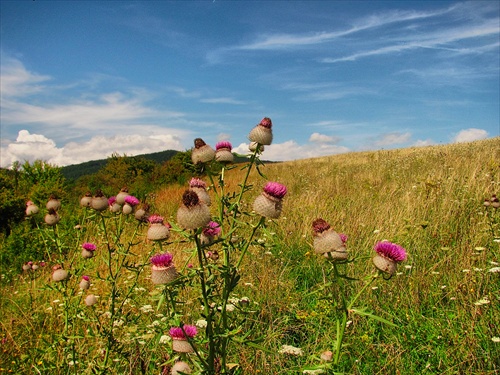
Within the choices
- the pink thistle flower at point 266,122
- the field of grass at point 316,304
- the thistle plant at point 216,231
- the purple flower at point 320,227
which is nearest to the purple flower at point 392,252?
the field of grass at point 316,304

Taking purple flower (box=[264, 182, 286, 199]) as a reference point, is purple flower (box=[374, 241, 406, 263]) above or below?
below

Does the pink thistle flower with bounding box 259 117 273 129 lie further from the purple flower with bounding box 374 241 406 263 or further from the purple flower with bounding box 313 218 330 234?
the purple flower with bounding box 374 241 406 263

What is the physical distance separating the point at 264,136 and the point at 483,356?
2.10 metres

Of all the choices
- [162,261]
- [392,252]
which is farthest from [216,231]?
[392,252]

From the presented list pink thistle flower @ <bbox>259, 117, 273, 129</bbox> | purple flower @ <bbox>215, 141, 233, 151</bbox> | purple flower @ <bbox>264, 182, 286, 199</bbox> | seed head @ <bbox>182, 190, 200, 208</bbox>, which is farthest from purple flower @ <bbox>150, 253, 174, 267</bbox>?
pink thistle flower @ <bbox>259, 117, 273, 129</bbox>

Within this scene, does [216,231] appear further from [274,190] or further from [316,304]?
[316,304]

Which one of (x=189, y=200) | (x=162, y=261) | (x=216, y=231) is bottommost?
(x=162, y=261)

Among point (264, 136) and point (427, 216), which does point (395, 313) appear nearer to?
point (264, 136)

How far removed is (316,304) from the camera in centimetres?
345

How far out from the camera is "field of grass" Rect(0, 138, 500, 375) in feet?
8.43

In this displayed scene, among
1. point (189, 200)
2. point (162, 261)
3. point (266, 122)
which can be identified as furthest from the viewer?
point (266, 122)

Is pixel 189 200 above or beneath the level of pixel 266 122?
beneath

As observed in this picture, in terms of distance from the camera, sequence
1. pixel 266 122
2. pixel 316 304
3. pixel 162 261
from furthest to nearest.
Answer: pixel 316 304 → pixel 266 122 → pixel 162 261

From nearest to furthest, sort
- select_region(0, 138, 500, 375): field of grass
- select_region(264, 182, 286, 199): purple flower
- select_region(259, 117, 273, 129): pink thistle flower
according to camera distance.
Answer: select_region(264, 182, 286, 199): purple flower
select_region(259, 117, 273, 129): pink thistle flower
select_region(0, 138, 500, 375): field of grass
